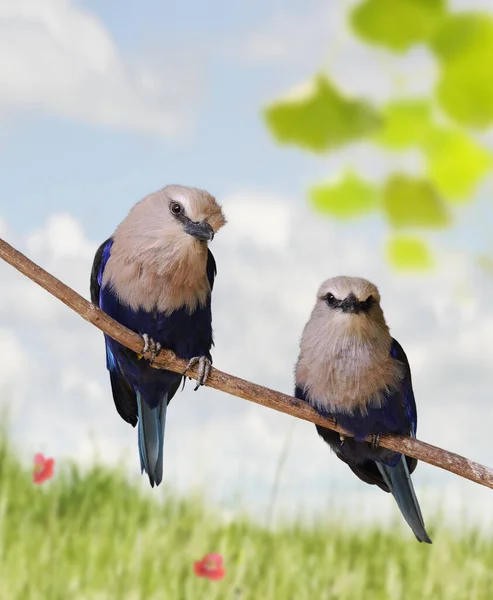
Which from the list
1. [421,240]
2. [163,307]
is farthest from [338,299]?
[163,307]

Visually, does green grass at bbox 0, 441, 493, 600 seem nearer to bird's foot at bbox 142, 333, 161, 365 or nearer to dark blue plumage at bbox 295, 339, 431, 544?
dark blue plumage at bbox 295, 339, 431, 544

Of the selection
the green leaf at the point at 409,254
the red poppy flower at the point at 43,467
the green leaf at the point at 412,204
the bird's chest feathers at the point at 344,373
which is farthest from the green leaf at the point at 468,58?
the red poppy flower at the point at 43,467

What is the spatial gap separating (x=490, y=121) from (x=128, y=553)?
2.11 metres

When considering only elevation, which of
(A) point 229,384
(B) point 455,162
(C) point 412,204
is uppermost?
(B) point 455,162

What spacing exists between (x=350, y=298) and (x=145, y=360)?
1.51ft

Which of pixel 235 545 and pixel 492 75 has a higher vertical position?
pixel 492 75

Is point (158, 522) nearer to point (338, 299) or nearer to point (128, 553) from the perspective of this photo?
point (128, 553)

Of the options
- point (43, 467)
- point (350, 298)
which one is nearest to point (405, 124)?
point (350, 298)

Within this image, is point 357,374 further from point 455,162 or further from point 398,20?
point 398,20

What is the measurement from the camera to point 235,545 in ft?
10.3

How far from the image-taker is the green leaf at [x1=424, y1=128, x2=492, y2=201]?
161 centimetres

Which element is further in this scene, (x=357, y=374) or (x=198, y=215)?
(x=357, y=374)

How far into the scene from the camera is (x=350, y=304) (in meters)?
1.83

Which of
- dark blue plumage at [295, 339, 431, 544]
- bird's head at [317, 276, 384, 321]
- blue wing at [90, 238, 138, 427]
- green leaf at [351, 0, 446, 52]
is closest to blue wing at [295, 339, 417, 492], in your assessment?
dark blue plumage at [295, 339, 431, 544]
